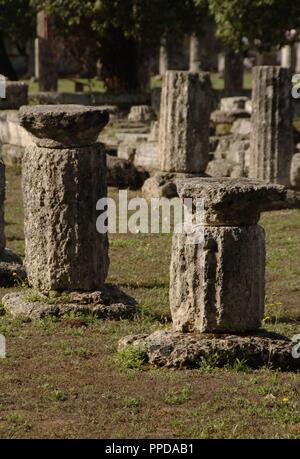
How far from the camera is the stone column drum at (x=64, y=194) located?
40.3 ft

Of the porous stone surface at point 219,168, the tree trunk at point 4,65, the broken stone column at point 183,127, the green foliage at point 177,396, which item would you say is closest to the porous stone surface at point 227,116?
the porous stone surface at point 219,168

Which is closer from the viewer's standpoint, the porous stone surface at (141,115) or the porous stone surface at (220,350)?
the porous stone surface at (220,350)

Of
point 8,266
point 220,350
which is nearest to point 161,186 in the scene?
point 8,266

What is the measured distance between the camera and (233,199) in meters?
10.5

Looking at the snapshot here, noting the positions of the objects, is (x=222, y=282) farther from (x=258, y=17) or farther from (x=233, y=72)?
(x=233, y=72)

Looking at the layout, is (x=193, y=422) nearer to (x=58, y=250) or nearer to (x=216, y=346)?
(x=216, y=346)

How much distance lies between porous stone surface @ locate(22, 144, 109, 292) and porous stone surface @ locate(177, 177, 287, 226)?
71.5 inches

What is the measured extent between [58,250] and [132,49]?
892 inches

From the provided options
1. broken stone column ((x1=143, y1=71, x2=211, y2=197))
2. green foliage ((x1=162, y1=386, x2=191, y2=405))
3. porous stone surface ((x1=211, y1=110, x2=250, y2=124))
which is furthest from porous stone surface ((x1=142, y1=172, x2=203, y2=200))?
green foliage ((x1=162, y1=386, x2=191, y2=405))

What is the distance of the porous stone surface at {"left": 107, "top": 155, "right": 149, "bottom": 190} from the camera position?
872 inches

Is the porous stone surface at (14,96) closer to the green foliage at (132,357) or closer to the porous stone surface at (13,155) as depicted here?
the porous stone surface at (13,155)

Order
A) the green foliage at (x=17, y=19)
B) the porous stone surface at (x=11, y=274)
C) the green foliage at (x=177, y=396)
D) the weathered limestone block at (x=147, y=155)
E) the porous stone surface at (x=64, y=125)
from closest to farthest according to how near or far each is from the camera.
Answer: the green foliage at (x=177, y=396)
the porous stone surface at (x=64, y=125)
the porous stone surface at (x=11, y=274)
the weathered limestone block at (x=147, y=155)
the green foliage at (x=17, y=19)

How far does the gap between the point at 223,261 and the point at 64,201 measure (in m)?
2.25

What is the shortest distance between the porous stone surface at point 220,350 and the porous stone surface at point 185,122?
10825 millimetres
